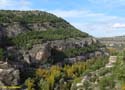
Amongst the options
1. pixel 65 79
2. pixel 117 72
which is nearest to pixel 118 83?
pixel 117 72

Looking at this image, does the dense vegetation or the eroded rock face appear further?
the eroded rock face

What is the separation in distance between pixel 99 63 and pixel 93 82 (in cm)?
3022

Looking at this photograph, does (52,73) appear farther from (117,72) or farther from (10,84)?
(117,72)

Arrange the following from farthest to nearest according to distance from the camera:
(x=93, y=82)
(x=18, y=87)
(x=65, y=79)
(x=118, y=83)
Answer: (x=65, y=79) < (x=18, y=87) < (x=93, y=82) < (x=118, y=83)

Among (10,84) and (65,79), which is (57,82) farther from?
(10,84)

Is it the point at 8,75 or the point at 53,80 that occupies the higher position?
the point at 8,75

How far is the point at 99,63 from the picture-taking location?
651ft

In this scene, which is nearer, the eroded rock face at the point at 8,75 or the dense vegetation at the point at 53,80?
the dense vegetation at the point at 53,80

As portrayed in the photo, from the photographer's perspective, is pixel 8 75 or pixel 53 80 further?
pixel 53 80

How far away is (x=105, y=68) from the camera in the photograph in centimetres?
18300

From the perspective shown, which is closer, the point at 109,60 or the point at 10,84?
the point at 10,84

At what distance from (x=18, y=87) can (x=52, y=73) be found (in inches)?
785

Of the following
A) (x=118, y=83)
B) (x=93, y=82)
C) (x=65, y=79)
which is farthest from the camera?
(x=65, y=79)

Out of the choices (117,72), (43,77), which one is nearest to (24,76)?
(43,77)
